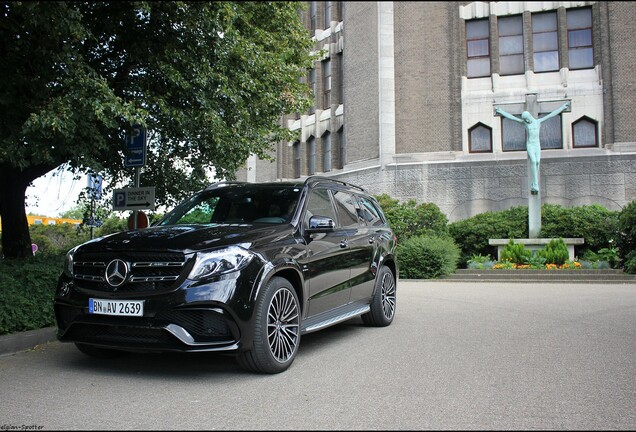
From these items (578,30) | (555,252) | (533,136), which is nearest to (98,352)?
(555,252)

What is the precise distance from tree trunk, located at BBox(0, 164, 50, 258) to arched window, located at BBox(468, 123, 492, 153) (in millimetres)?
22601

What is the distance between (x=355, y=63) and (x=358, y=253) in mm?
25630

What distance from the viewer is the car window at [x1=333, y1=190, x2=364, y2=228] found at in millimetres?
6778

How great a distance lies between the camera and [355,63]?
3080 centimetres

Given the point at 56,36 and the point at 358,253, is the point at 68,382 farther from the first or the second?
the point at 56,36

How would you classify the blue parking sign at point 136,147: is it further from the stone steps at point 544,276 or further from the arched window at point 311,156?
the arched window at point 311,156

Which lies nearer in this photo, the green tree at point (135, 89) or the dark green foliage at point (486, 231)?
the green tree at point (135, 89)

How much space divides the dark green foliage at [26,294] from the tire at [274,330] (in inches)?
124

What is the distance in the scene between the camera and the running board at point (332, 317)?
5.54 metres

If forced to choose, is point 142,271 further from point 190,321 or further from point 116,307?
point 190,321

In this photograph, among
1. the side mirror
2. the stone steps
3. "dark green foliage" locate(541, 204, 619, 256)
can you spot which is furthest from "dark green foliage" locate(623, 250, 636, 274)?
the side mirror

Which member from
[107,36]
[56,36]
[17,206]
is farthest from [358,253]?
[17,206]

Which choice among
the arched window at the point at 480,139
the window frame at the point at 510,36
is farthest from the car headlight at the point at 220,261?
the window frame at the point at 510,36

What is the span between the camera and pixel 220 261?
4633 mm
